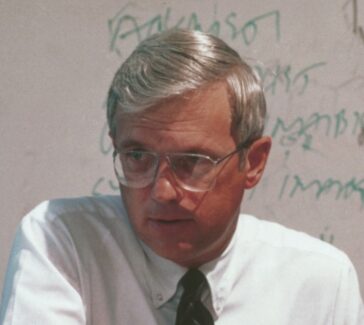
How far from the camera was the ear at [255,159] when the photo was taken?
6.12ft

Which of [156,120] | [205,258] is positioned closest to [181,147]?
[156,120]

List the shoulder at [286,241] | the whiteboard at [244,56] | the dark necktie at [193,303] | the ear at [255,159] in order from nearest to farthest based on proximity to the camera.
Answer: the dark necktie at [193,303], the ear at [255,159], the shoulder at [286,241], the whiteboard at [244,56]

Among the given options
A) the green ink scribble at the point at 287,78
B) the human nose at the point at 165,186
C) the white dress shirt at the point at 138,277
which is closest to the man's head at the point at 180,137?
the human nose at the point at 165,186

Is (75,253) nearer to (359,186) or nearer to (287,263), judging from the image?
(287,263)

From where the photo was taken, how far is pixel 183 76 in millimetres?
1686

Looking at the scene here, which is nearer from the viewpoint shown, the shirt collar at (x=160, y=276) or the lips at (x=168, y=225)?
the lips at (x=168, y=225)

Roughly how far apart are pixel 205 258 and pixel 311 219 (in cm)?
110

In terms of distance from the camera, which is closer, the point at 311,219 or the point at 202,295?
the point at 202,295

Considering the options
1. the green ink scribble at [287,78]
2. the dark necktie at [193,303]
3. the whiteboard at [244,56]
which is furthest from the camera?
the green ink scribble at [287,78]

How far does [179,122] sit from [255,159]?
0.29m

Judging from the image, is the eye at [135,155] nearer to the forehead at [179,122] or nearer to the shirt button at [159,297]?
the forehead at [179,122]

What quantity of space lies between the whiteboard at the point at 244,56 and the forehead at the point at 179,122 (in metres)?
0.94

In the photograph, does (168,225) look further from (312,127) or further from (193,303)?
(312,127)

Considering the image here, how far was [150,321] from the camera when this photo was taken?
181cm
